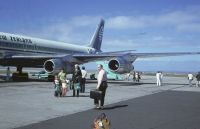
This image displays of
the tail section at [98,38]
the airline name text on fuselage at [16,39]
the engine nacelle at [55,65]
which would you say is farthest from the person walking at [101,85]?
the tail section at [98,38]

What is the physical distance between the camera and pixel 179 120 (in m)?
10.3

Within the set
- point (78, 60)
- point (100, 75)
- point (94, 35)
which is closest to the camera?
point (100, 75)

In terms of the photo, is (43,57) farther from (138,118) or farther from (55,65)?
(138,118)

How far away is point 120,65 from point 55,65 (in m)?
5.57

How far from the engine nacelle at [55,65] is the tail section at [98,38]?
1844 cm

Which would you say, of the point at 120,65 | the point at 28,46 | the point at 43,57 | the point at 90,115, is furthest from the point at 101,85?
the point at 28,46

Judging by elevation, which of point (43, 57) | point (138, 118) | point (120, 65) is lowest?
point (138, 118)

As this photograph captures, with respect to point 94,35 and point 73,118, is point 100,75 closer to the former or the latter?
point 73,118

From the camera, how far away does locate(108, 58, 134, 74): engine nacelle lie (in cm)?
2850

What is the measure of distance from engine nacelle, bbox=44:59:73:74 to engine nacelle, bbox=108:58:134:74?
155 inches

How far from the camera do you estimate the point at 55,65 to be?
28.5 m

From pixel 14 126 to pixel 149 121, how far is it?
157 inches

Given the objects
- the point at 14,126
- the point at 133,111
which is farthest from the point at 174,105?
the point at 14,126

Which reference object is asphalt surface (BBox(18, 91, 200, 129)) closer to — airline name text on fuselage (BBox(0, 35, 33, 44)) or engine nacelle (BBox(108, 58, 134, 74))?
engine nacelle (BBox(108, 58, 134, 74))
